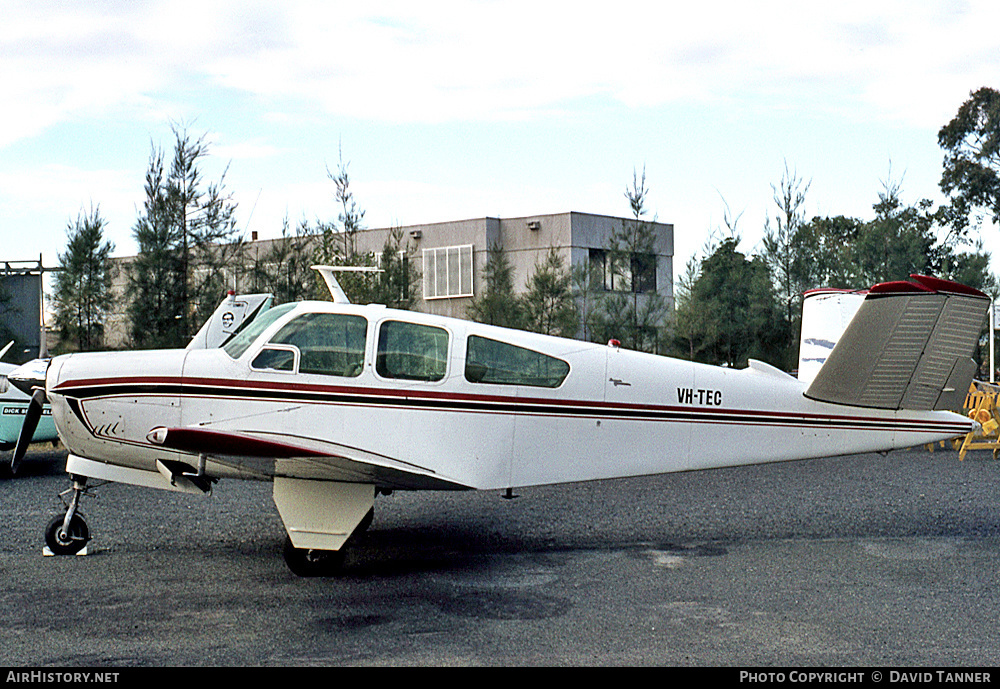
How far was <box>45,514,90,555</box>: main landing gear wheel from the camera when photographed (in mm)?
7203

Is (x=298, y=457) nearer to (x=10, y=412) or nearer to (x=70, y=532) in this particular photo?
(x=70, y=532)

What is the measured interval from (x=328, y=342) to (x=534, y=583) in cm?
227

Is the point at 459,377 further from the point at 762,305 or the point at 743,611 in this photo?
the point at 762,305

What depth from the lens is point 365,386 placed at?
656cm

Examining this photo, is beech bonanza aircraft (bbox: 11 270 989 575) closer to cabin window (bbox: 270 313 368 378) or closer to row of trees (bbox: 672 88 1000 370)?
cabin window (bbox: 270 313 368 378)

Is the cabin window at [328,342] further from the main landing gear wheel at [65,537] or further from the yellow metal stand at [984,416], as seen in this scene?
the yellow metal stand at [984,416]

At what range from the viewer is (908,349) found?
273 inches

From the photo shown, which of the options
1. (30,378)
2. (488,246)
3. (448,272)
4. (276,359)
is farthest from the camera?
(448,272)

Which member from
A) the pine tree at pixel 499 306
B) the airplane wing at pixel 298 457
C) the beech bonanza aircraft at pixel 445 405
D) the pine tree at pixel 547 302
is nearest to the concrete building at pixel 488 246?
the pine tree at pixel 499 306

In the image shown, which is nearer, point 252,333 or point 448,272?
point 252,333

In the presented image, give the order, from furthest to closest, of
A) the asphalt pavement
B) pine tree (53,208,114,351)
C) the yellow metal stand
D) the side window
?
pine tree (53,208,114,351), the yellow metal stand, the side window, the asphalt pavement

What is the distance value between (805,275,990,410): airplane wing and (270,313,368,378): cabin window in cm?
362

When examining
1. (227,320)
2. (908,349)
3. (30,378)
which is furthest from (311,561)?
(227,320)

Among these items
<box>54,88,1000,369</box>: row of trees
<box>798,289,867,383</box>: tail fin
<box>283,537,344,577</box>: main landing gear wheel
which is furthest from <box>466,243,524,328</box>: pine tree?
<box>283,537,344,577</box>: main landing gear wheel
